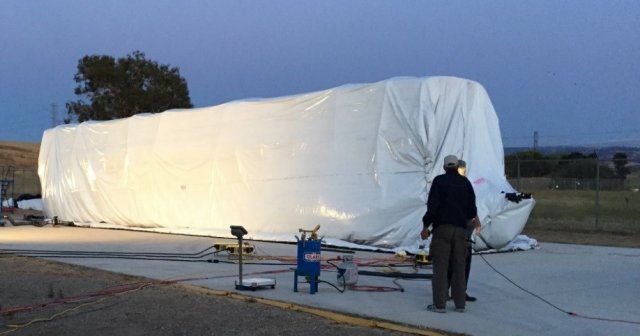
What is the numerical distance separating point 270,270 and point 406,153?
5256 mm

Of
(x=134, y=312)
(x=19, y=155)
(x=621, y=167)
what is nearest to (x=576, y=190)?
(x=621, y=167)

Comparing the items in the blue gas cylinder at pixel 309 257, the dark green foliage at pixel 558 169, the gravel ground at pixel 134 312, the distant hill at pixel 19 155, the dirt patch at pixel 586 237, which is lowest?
the gravel ground at pixel 134 312

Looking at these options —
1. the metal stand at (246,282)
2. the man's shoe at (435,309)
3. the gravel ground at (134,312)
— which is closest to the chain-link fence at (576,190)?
the metal stand at (246,282)

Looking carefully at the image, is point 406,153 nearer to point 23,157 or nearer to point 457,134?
point 457,134

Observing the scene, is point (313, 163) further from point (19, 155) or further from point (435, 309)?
point (19, 155)

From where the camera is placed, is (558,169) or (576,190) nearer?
(558,169)

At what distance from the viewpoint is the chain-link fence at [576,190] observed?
25047mm

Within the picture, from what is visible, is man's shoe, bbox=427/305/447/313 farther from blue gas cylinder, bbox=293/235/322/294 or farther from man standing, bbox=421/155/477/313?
blue gas cylinder, bbox=293/235/322/294

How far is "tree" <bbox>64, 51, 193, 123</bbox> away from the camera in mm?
51344

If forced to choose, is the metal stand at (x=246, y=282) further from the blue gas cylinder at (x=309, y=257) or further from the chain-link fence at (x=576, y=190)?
the chain-link fence at (x=576, y=190)

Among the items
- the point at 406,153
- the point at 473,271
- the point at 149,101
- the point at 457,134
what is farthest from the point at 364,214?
the point at 149,101

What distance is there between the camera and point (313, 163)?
58.3ft

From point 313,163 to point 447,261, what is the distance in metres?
9.98

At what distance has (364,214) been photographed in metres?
16.4
